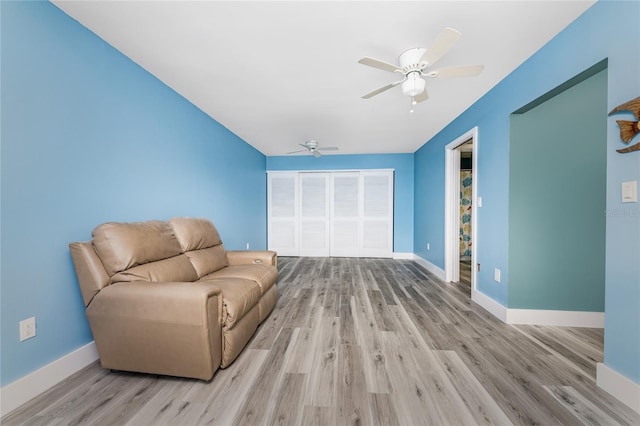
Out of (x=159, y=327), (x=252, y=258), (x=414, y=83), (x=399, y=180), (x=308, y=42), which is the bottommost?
(x=159, y=327)

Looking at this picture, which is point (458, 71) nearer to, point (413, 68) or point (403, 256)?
point (413, 68)

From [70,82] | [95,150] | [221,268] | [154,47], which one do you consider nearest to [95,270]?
[95,150]

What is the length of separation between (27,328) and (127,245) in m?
0.63

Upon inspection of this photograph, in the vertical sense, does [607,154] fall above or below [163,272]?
above

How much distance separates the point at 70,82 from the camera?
1.59 m

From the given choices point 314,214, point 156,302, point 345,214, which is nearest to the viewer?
point 156,302

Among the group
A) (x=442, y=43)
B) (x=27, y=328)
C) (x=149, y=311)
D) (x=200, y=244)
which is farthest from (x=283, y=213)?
(x=442, y=43)

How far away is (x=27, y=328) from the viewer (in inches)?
52.7

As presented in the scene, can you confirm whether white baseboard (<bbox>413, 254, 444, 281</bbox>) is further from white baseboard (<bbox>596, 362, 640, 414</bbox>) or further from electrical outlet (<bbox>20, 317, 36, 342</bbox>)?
electrical outlet (<bbox>20, 317, 36, 342</bbox>)

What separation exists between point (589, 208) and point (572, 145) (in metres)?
0.64

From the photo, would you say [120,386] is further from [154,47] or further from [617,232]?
[617,232]

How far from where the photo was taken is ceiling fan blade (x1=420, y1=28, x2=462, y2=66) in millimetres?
1353

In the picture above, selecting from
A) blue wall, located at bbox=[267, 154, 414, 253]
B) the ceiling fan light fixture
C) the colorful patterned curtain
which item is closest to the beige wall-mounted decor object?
the ceiling fan light fixture

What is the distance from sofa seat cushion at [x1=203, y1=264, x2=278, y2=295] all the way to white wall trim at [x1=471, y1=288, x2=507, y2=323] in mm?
2413
